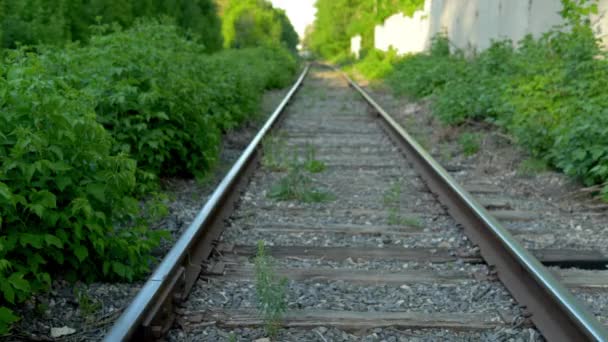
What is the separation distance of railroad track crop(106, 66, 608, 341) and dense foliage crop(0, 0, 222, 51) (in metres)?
2.30

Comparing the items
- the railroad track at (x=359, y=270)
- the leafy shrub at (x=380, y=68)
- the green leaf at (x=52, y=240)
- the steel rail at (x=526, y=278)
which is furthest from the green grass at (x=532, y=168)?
the leafy shrub at (x=380, y=68)

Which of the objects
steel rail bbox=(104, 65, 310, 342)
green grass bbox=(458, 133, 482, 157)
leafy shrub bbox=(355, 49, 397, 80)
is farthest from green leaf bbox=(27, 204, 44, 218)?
leafy shrub bbox=(355, 49, 397, 80)

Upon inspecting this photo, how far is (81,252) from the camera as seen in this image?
124 inches

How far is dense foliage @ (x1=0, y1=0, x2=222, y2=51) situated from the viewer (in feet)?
27.1

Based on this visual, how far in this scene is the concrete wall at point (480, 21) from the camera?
9.96 metres

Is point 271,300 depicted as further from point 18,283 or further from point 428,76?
point 428,76

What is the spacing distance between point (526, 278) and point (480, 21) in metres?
12.3

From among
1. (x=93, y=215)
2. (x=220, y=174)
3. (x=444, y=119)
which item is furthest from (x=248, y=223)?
(x=444, y=119)

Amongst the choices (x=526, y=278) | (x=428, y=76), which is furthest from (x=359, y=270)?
(x=428, y=76)

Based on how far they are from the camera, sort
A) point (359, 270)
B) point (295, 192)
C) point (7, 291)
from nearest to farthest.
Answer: point (7, 291)
point (359, 270)
point (295, 192)

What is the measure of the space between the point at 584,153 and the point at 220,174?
3.34 meters

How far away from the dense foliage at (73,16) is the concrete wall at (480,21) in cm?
546

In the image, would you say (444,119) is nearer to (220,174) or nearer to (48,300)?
(220,174)

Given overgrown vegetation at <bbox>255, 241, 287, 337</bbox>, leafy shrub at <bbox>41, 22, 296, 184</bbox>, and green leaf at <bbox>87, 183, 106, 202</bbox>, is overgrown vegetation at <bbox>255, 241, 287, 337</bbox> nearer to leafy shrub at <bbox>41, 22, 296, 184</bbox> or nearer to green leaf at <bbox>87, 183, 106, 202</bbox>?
green leaf at <bbox>87, 183, 106, 202</bbox>
